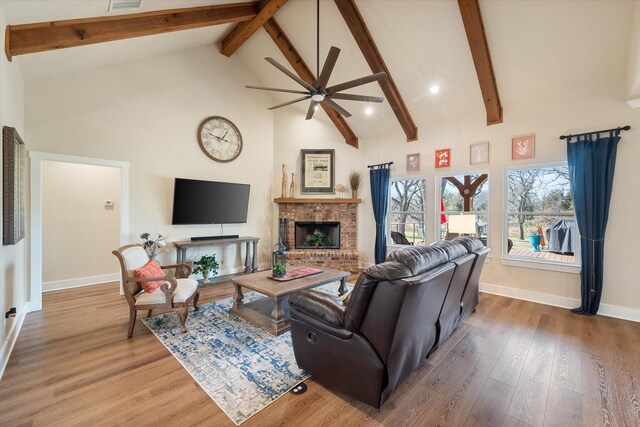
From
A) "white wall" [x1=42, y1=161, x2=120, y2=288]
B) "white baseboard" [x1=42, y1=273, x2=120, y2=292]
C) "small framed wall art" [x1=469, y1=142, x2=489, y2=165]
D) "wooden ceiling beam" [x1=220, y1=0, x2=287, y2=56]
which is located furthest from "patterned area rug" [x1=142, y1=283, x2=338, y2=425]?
"wooden ceiling beam" [x1=220, y1=0, x2=287, y2=56]

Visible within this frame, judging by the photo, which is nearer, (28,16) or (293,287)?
(28,16)

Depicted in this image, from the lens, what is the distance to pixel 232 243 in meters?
5.37

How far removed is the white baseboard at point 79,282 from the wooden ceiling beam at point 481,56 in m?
6.88

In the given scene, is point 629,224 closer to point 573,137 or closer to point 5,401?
point 573,137

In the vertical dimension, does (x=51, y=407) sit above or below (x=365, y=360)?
below

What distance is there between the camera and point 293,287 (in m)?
3.07

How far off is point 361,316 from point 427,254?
676 millimetres

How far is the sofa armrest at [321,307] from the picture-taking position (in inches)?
74.6

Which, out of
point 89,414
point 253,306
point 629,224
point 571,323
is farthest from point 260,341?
point 629,224

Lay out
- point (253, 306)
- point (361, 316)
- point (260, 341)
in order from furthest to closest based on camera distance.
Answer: point (253, 306) < point (260, 341) < point (361, 316)

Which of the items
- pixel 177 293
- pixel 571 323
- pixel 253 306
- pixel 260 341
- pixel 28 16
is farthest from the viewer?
pixel 253 306

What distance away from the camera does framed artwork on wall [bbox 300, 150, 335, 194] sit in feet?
20.4

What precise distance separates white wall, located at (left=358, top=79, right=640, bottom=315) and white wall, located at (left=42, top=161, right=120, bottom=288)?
19.6ft

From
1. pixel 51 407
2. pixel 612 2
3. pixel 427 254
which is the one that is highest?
pixel 612 2
